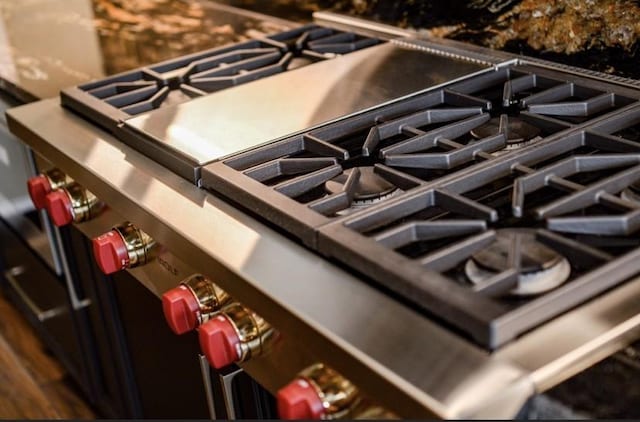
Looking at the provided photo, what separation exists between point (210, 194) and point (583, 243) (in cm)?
42

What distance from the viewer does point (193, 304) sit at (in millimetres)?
878

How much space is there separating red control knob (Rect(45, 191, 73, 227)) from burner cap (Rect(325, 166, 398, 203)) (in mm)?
451

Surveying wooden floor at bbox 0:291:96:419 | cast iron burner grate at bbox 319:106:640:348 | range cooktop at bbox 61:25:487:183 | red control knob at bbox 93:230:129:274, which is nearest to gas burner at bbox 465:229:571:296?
cast iron burner grate at bbox 319:106:640:348

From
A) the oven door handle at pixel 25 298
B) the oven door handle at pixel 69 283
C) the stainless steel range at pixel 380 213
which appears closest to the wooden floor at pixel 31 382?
the oven door handle at pixel 25 298

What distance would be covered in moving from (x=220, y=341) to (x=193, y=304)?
9 centimetres

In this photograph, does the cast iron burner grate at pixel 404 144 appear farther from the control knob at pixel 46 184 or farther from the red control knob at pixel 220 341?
the control knob at pixel 46 184

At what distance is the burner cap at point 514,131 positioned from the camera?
0.96 metres

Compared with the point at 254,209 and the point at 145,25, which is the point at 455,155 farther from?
the point at 145,25

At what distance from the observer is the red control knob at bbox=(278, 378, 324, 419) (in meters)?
0.68

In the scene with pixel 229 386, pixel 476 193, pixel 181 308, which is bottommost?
pixel 229 386

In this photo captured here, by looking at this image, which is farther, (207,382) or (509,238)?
(207,382)

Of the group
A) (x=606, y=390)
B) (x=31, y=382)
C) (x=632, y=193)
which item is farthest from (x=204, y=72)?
(x=31, y=382)

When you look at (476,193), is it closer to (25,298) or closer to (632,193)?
(632,193)

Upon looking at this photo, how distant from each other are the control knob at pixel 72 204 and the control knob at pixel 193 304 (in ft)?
1.01
